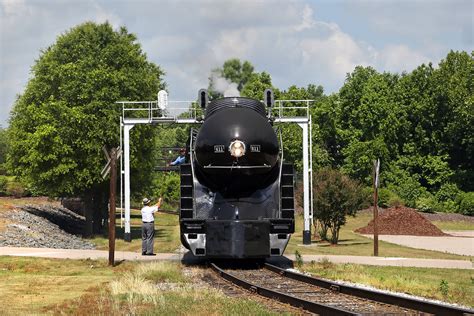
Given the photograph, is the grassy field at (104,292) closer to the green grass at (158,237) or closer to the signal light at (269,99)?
the signal light at (269,99)

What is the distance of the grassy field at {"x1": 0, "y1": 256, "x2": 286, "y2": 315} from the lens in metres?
12.9

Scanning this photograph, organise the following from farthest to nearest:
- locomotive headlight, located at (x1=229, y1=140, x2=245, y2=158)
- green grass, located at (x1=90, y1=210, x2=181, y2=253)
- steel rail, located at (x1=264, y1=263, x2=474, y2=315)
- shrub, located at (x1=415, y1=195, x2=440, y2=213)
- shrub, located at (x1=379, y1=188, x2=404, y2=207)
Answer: shrub, located at (x1=415, y1=195, x2=440, y2=213) < shrub, located at (x1=379, y1=188, x2=404, y2=207) < green grass, located at (x1=90, y1=210, x2=181, y2=253) < locomotive headlight, located at (x1=229, y1=140, x2=245, y2=158) < steel rail, located at (x1=264, y1=263, x2=474, y2=315)

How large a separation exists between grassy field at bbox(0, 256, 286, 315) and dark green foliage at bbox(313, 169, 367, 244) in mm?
14542

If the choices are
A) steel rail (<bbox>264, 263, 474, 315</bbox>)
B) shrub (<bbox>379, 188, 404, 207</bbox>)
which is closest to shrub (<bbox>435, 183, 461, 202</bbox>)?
shrub (<bbox>379, 188, 404, 207</bbox>)

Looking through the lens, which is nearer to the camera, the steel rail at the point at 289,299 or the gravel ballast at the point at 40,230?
the steel rail at the point at 289,299

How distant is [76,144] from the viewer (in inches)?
1617

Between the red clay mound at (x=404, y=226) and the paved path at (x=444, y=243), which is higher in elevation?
the red clay mound at (x=404, y=226)

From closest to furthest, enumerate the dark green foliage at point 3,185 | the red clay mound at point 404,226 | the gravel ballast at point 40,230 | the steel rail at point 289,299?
1. the steel rail at point 289,299
2. the gravel ballast at point 40,230
3. the red clay mound at point 404,226
4. the dark green foliage at point 3,185

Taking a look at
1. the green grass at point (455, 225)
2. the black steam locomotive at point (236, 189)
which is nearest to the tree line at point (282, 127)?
the green grass at point (455, 225)

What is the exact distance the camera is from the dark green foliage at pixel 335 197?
3547cm

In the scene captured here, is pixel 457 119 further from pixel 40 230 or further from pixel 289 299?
pixel 289 299

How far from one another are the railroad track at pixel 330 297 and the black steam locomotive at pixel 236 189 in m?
0.91

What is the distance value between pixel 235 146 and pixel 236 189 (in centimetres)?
167

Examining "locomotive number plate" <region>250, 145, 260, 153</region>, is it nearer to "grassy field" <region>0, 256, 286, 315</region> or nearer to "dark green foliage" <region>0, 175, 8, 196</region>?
"grassy field" <region>0, 256, 286, 315</region>
